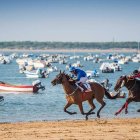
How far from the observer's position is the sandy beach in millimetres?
19256

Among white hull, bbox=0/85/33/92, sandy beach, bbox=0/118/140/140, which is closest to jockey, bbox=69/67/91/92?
sandy beach, bbox=0/118/140/140

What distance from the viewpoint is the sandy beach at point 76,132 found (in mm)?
19256

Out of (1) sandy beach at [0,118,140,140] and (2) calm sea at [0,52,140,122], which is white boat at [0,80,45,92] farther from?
(1) sandy beach at [0,118,140,140]

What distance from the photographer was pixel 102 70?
114 metres

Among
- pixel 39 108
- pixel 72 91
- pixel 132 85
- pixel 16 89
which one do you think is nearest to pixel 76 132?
pixel 72 91

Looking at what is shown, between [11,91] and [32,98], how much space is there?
591 cm

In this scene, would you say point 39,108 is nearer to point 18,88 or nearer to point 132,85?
point 132,85

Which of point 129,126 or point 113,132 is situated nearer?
point 113,132

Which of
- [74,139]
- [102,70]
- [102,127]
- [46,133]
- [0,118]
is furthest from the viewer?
[102,70]

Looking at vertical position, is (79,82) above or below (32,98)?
above

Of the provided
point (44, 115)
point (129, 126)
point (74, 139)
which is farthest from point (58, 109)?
point (74, 139)

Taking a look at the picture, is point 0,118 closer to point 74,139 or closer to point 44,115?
point 44,115

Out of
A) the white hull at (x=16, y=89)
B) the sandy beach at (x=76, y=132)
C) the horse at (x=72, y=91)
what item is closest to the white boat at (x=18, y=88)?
the white hull at (x=16, y=89)

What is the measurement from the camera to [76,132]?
20594mm
